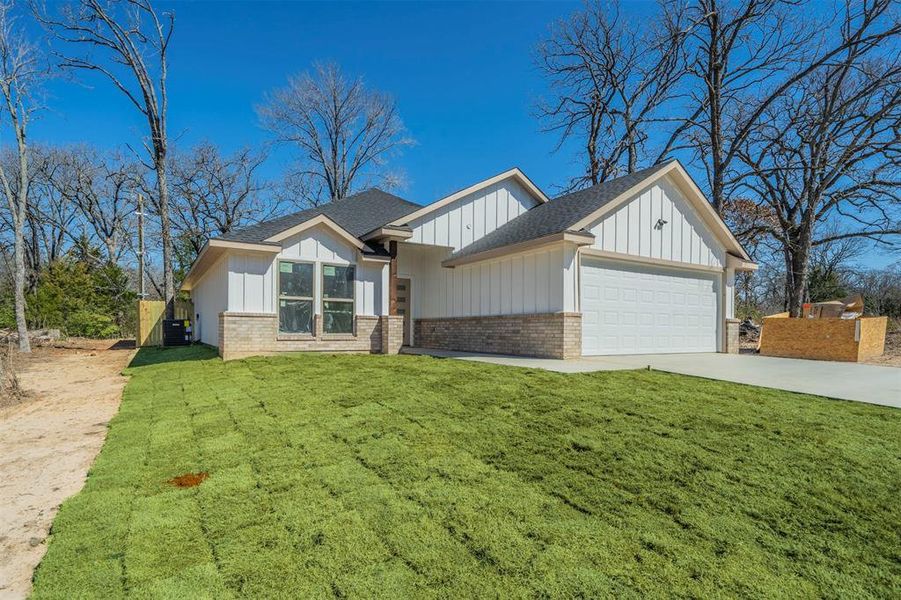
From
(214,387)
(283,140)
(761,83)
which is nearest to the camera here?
(214,387)

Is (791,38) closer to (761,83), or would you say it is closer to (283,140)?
(761,83)

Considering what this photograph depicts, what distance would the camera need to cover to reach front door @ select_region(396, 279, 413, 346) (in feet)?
47.2

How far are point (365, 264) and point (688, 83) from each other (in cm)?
1734

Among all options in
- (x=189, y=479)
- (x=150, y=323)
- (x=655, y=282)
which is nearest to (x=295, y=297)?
(x=189, y=479)

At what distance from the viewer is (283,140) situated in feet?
94.5

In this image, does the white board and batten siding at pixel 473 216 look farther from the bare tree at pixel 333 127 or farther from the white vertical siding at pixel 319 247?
the bare tree at pixel 333 127

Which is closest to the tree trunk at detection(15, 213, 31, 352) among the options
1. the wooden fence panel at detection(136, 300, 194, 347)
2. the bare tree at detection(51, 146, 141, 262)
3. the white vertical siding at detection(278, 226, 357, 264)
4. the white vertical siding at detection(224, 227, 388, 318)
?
the wooden fence panel at detection(136, 300, 194, 347)

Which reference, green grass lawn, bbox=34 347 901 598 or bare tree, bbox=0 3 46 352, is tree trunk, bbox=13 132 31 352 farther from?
green grass lawn, bbox=34 347 901 598

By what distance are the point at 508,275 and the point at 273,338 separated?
5756 mm

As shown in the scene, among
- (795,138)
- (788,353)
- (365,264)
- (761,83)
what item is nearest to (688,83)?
(761,83)

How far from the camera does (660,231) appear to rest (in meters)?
11.4

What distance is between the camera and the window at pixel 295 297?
428 inches

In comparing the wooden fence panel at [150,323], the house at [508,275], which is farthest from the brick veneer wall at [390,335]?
the wooden fence panel at [150,323]

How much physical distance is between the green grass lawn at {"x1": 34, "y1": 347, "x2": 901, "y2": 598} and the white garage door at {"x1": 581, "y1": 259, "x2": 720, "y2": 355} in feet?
15.1
